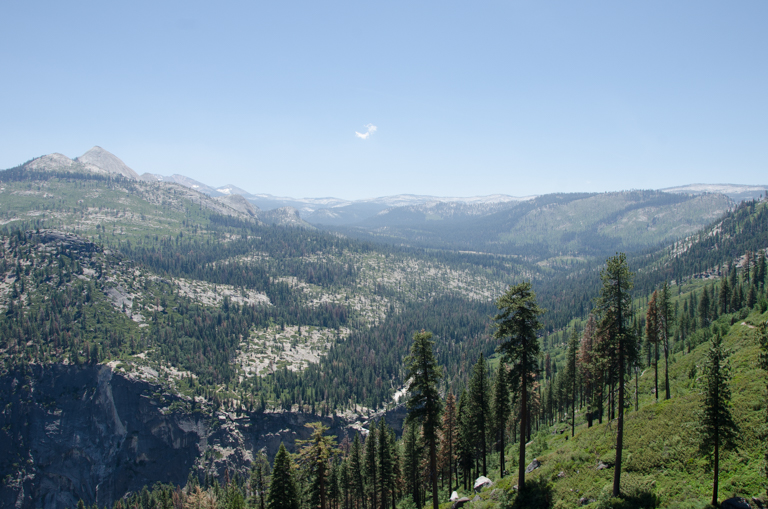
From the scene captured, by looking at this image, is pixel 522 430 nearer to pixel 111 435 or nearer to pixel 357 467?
pixel 357 467

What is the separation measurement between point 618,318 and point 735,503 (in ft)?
40.4

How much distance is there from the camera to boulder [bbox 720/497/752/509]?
853 inches

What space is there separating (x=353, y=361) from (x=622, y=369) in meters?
163

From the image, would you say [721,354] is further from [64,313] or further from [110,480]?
[64,313]

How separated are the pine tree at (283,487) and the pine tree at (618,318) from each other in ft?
107

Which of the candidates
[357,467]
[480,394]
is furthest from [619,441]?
[357,467]

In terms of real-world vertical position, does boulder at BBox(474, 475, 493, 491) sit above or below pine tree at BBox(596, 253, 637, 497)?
below

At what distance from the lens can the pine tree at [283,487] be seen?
40281mm

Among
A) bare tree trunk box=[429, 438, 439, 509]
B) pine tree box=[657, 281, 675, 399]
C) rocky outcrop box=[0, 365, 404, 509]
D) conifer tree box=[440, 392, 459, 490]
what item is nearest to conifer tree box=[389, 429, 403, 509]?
conifer tree box=[440, 392, 459, 490]

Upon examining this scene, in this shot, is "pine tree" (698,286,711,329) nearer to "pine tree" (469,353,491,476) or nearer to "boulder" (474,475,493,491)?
"pine tree" (469,353,491,476)

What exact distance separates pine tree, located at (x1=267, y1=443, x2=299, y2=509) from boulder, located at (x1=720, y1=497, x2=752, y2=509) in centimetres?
3794

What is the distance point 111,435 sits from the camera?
140m

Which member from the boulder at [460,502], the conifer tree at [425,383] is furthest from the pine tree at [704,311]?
the conifer tree at [425,383]

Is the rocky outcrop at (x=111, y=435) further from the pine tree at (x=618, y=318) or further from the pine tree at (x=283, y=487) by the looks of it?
the pine tree at (x=618, y=318)
